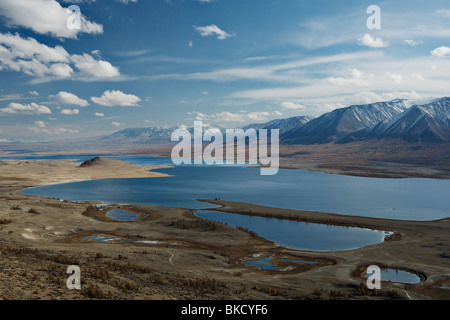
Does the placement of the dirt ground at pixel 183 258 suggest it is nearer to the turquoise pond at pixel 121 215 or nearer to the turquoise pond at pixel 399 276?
the turquoise pond at pixel 399 276

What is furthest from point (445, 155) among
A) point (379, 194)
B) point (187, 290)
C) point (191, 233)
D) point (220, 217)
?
point (187, 290)

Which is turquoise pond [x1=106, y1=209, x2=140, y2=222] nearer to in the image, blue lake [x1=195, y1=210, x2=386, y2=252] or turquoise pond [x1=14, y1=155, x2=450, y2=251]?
turquoise pond [x1=14, y1=155, x2=450, y2=251]

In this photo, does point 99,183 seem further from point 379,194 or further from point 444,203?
point 444,203

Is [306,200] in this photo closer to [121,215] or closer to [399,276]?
[121,215]

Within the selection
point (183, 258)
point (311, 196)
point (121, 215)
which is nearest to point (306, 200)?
point (311, 196)

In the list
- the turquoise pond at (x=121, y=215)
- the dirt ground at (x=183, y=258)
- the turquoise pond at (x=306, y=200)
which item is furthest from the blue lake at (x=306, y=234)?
the turquoise pond at (x=121, y=215)

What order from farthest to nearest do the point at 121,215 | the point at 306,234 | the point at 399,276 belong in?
the point at 121,215 < the point at 306,234 < the point at 399,276

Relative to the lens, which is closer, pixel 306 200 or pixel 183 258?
pixel 183 258
